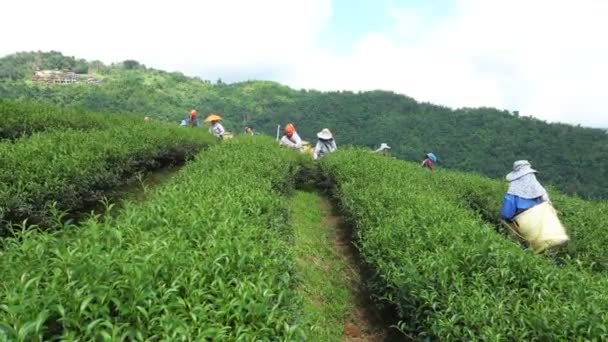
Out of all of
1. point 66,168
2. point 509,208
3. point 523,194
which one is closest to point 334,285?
point 509,208

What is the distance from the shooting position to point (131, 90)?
1688 inches

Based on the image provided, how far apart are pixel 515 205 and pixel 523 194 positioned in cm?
19

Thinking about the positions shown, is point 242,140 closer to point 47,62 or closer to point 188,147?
point 188,147

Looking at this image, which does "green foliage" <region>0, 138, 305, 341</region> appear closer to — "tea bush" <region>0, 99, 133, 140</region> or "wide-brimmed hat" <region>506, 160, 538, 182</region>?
"wide-brimmed hat" <region>506, 160, 538, 182</region>

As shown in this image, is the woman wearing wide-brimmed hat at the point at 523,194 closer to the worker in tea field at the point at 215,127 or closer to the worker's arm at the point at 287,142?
the worker's arm at the point at 287,142

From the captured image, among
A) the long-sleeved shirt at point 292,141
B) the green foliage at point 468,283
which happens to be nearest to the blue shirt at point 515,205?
the green foliage at point 468,283

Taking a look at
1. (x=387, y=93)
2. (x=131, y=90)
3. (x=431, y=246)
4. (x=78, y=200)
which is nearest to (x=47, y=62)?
(x=131, y=90)

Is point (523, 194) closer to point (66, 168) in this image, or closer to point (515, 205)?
point (515, 205)

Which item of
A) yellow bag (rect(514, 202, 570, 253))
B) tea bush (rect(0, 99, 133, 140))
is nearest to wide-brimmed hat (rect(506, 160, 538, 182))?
yellow bag (rect(514, 202, 570, 253))

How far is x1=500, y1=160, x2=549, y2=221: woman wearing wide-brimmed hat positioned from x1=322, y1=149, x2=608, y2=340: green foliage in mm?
1155

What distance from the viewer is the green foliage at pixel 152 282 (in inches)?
81.7

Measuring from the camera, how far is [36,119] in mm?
10352

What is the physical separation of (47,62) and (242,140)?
60709 mm

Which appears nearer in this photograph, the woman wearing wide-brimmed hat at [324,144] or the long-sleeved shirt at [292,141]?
the woman wearing wide-brimmed hat at [324,144]
